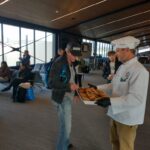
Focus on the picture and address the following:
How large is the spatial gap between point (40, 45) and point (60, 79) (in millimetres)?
10345

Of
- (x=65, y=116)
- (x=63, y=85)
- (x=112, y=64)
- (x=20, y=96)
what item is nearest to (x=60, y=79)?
(x=63, y=85)

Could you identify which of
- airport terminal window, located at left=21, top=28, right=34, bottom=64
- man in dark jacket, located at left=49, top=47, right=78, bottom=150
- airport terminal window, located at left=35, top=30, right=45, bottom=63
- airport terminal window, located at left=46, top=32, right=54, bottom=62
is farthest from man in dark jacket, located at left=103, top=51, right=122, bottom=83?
airport terminal window, located at left=46, top=32, right=54, bottom=62

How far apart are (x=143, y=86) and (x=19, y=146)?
84.1 inches

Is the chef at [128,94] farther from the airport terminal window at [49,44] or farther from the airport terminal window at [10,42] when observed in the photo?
the airport terminal window at [49,44]

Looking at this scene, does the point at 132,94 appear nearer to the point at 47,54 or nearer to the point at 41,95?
the point at 41,95

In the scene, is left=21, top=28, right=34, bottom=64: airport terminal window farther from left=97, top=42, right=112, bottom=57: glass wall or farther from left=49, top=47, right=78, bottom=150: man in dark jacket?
left=97, top=42, right=112, bottom=57: glass wall

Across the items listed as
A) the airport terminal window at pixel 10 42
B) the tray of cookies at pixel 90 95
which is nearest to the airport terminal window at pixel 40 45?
the airport terminal window at pixel 10 42

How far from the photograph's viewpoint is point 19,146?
295cm

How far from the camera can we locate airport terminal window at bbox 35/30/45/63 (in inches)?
467

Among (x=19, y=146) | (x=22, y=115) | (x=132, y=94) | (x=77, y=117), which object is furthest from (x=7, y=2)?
(x=132, y=94)

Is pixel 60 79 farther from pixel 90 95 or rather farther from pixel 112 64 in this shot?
pixel 112 64

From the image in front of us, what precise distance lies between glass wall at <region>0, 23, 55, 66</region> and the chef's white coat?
29.0 ft

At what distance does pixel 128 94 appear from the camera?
161 centimetres

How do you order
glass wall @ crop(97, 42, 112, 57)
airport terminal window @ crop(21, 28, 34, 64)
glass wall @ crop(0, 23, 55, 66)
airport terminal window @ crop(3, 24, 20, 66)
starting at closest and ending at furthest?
airport terminal window @ crop(3, 24, 20, 66), glass wall @ crop(0, 23, 55, 66), airport terminal window @ crop(21, 28, 34, 64), glass wall @ crop(97, 42, 112, 57)
